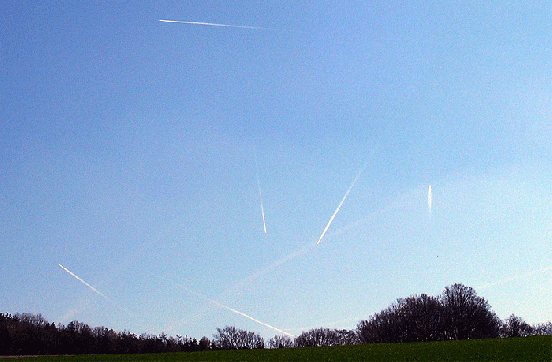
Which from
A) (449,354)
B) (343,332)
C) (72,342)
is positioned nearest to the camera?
(449,354)

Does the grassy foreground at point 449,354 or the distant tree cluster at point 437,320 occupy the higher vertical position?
the distant tree cluster at point 437,320

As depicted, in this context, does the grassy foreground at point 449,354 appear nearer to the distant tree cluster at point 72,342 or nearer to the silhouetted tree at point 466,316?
the distant tree cluster at point 72,342

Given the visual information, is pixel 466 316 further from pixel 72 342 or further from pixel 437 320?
pixel 72 342

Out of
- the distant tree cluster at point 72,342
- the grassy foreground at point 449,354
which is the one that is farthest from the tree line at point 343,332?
the grassy foreground at point 449,354

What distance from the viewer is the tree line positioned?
78.1m

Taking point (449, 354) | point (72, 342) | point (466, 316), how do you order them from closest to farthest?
1. point (449, 354)
2. point (72, 342)
3. point (466, 316)

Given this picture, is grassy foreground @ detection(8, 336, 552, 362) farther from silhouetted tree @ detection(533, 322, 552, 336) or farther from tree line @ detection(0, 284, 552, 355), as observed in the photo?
silhouetted tree @ detection(533, 322, 552, 336)

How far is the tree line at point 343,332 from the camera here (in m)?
78.1

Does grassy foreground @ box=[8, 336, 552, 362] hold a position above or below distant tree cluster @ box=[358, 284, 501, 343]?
below

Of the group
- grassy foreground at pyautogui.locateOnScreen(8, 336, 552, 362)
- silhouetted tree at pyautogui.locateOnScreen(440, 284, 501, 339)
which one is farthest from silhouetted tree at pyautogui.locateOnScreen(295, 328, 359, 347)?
grassy foreground at pyautogui.locateOnScreen(8, 336, 552, 362)

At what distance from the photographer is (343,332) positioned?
12912 centimetres

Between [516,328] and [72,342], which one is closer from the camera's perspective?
[72,342]

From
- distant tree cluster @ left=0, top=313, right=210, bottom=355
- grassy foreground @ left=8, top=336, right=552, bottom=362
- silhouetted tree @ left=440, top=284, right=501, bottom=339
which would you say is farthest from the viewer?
silhouetted tree @ left=440, top=284, right=501, bottom=339

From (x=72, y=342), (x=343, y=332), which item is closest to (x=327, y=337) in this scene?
(x=343, y=332)
